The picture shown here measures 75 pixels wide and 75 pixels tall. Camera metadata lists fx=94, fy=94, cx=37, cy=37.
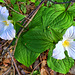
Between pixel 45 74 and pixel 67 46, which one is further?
pixel 45 74

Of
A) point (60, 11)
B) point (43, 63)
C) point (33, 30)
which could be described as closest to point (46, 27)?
point (33, 30)

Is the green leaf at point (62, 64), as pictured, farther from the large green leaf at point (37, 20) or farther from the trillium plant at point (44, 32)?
the large green leaf at point (37, 20)

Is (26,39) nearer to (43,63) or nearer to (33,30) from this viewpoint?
(33,30)

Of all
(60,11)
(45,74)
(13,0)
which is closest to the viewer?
(60,11)

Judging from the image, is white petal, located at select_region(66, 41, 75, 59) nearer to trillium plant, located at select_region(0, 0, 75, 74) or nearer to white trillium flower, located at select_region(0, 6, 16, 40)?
trillium plant, located at select_region(0, 0, 75, 74)

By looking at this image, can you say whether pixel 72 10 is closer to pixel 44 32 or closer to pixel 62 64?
pixel 44 32

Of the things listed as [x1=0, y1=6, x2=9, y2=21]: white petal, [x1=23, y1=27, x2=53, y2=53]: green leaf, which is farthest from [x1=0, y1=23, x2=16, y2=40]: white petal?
[x1=23, y1=27, x2=53, y2=53]: green leaf

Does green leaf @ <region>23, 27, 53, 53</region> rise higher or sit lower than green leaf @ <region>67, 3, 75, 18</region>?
lower
